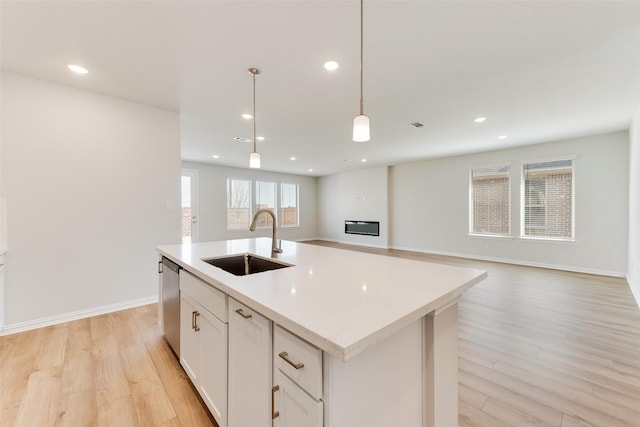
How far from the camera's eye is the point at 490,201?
596 cm

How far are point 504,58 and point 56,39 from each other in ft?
11.9

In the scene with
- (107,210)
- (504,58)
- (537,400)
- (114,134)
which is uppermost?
(504,58)

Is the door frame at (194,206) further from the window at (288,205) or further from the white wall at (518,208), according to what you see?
the white wall at (518,208)

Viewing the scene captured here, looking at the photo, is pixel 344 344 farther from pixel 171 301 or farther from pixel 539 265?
pixel 539 265

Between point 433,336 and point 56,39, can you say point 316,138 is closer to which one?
point 56,39

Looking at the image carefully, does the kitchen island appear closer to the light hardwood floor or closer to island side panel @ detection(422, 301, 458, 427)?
island side panel @ detection(422, 301, 458, 427)

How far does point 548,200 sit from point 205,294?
6382 mm

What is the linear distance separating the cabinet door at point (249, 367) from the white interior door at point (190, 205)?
6485 mm

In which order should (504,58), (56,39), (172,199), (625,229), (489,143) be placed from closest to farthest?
1. (56,39)
2. (504,58)
3. (172,199)
4. (625,229)
5. (489,143)

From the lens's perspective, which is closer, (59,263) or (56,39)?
(56,39)

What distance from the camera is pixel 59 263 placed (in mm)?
2760

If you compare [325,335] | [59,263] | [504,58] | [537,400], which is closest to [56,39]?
[59,263]

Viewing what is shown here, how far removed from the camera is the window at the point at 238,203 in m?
7.88

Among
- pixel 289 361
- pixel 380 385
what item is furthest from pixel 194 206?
pixel 380 385
